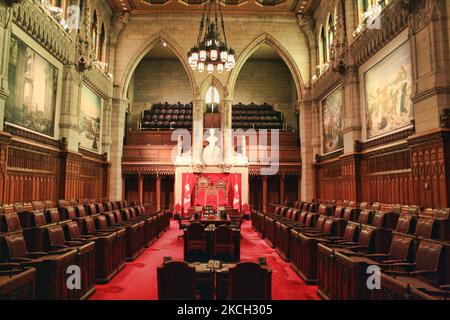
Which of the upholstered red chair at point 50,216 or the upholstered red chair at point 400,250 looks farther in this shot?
the upholstered red chair at point 50,216

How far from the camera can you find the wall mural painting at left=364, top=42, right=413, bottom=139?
9008mm

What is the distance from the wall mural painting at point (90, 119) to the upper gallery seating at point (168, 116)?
467 cm

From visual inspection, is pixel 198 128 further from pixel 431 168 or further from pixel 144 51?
pixel 431 168

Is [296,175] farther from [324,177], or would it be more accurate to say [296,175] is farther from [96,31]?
[96,31]

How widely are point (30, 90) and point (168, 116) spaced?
1112 cm

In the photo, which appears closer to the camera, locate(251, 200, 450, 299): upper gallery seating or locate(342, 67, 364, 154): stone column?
locate(251, 200, 450, 299): upper gallery seating

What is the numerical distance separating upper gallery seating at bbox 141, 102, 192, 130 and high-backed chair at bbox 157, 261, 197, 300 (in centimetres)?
1691

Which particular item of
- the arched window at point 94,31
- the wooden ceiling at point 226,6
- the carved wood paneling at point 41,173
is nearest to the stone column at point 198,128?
the wooden ceiling at point 226,6

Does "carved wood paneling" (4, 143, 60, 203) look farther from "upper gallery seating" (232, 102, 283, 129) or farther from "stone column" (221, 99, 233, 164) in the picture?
"upper gallery seating" (232, 102, 283, 129)

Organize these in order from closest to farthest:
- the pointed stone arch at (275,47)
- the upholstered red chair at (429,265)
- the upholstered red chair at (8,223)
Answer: the upholstered red chair at (429,265), the upholstered red chair at (8,223), the pointed stone arch at (275,47)

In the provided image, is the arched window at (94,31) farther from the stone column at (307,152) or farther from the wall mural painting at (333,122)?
the wall mural painting at (333,122)

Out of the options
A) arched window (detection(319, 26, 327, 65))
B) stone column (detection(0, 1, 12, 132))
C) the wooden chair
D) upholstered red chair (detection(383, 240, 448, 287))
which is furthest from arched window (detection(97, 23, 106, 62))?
upholstered red chair (detection(383, 240, 448, 287))

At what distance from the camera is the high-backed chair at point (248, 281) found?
3.34 metres

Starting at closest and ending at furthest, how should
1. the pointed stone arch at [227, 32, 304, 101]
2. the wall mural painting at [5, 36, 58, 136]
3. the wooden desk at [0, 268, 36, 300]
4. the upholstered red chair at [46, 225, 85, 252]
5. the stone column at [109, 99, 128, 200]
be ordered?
1. the wooden desk at [0, 268, 36, 300]
2. the upholstered red chair at [46, 225, 85, 252]
3. the wall mural painting at [5, 36, 58, 136]
4. the stone column at [109, 99, 128, 200]
5. the pointed stone arch at [227, 32, 304, 101]
